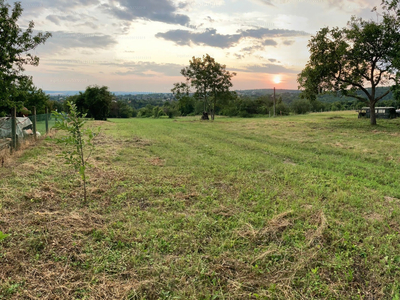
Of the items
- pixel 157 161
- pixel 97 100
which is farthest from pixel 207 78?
pixel 157 161

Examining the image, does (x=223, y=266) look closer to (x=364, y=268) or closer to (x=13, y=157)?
(x=364, y=268)

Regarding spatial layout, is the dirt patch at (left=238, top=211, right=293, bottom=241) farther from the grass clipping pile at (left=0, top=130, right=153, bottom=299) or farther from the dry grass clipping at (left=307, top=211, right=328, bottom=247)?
the grass clipping pile at (left=0, top=130, right=153, bottom=299)

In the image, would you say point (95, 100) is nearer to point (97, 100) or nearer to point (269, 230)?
point (97, 100)

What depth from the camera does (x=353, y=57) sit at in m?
17.5

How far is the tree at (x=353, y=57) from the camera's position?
53.9 feet

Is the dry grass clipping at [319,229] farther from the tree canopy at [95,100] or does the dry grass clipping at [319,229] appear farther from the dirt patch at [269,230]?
the tree canopy at [95,100]

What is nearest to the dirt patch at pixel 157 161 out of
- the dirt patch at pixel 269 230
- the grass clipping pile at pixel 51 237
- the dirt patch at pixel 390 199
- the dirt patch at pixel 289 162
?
the grass clipping pile at pixel 51 237

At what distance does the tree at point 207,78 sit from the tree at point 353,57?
1370 cm

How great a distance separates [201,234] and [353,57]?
64.3 ft

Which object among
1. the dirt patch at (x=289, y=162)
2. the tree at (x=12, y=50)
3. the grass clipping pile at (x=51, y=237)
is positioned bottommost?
the grass clipping pile at (x=51, y=237)

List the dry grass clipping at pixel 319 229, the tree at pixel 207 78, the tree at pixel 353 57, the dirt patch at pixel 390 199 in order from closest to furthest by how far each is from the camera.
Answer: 1. the dry grass clipping at pixel 319 229
2. the dirt patch at pixel 390 199
3. the tree at pixel 353 57
4. the tree at pixel 207 78

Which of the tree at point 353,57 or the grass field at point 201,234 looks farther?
the tree at point 353,57

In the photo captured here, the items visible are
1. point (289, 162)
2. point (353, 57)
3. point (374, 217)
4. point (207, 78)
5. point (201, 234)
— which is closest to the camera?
point (201, 234)

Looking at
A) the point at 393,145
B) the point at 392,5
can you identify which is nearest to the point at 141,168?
the point at 393,145
